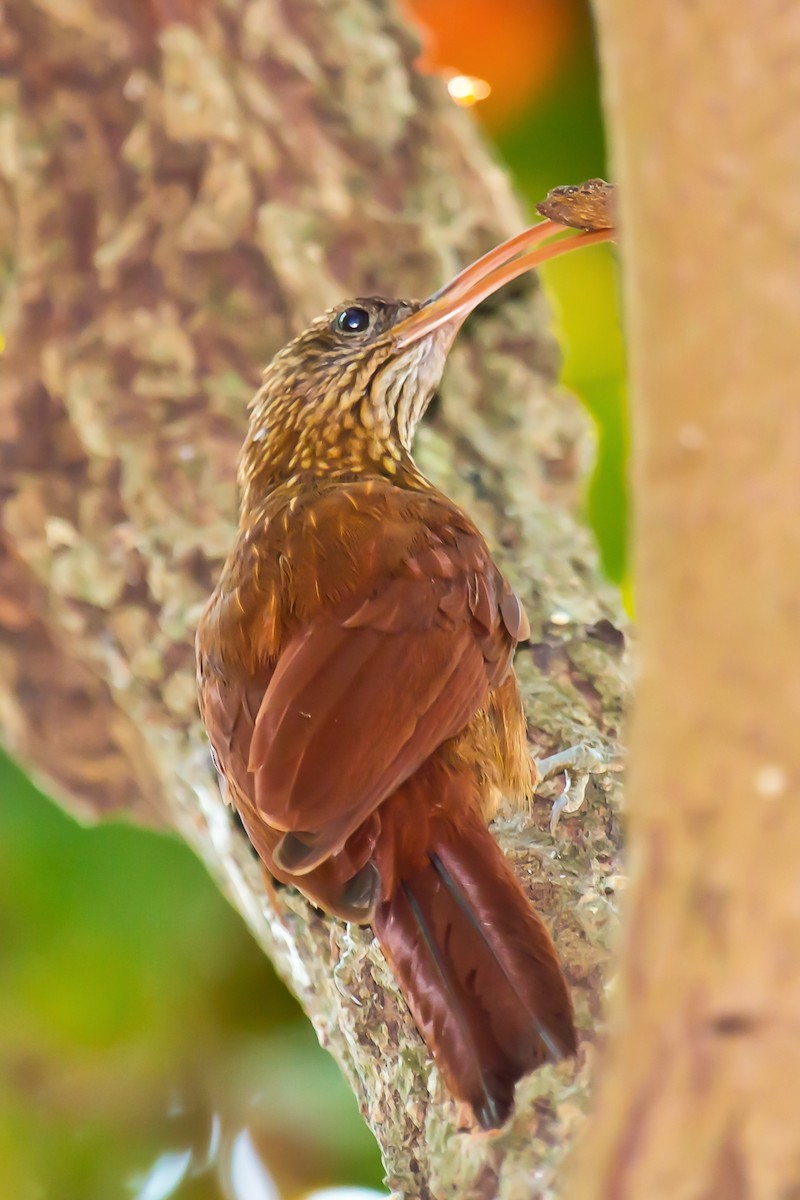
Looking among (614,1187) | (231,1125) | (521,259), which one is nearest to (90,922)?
(231,1125)

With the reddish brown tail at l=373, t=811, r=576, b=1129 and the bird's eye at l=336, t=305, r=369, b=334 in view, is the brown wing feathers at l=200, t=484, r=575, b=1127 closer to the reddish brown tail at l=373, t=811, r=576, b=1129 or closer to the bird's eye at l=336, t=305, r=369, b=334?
the reddish brown tail at l=373, t=811, r=576, b=1129

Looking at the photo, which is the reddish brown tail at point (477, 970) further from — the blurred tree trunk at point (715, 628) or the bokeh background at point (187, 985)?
the bokeh background at point (187, 985)

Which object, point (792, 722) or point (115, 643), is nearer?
point (792, 722)

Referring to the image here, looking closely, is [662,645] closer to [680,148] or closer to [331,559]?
[680,148]

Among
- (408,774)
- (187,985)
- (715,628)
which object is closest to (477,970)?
(408,774)

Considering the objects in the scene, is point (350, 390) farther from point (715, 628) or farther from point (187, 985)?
point (715, 628)

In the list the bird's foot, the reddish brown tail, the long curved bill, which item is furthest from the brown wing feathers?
the long curved bill
